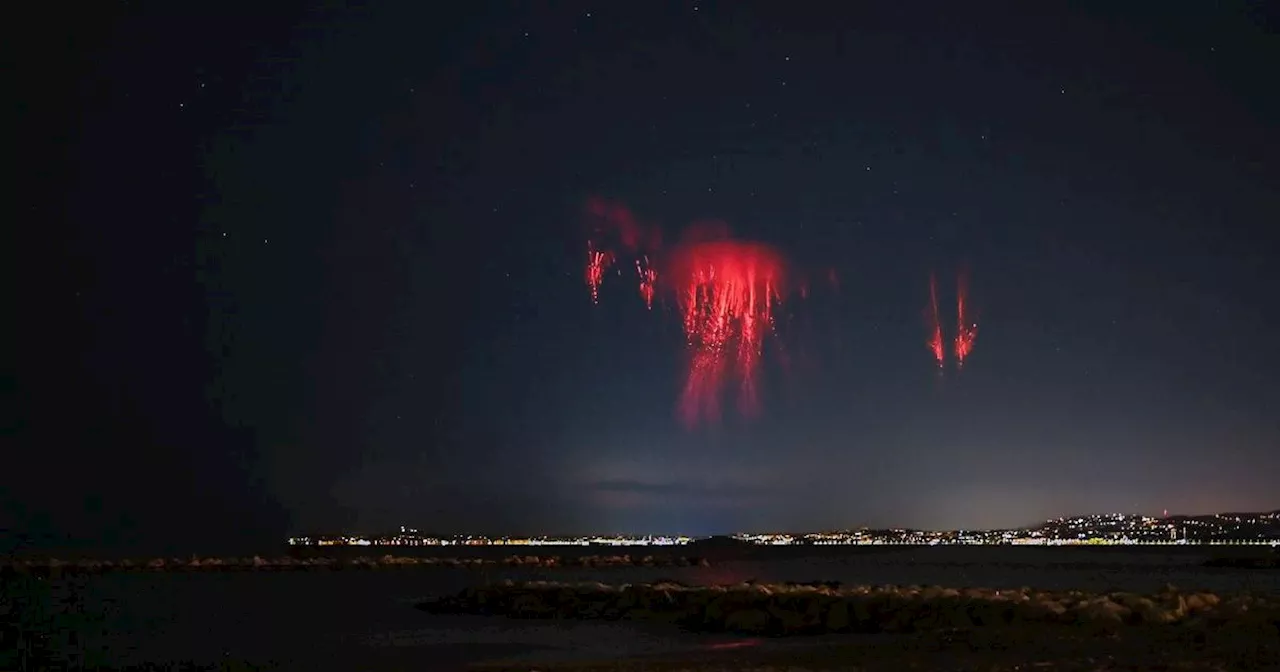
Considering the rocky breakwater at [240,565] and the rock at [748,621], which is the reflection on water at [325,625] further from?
the rocky breakwater at [240,565]

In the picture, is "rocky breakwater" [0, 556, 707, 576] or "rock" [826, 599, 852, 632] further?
"rocky breakwater" [0, 556, 707, 576]

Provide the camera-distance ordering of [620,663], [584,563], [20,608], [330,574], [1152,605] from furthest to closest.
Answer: [584,563], [330,574], [20,608], [1152,605], [620,663]

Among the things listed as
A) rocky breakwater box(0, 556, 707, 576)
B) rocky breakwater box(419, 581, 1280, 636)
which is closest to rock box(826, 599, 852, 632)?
rocky breakwater box(419, 581, 1280, 636)

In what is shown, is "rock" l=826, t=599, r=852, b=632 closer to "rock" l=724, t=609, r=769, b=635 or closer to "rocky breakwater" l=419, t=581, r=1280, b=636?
"rocky breakwater" l=419, t=581, r=1280, b=636

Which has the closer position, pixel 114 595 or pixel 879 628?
pixel 879 628

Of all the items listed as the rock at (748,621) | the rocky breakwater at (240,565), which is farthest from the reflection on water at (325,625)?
the rocky breakwater at (240,565)

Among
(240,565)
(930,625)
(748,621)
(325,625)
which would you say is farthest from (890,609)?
(240,565)

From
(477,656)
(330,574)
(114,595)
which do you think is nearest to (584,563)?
(330,574)

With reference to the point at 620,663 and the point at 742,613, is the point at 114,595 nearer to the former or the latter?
the point at 742,613
